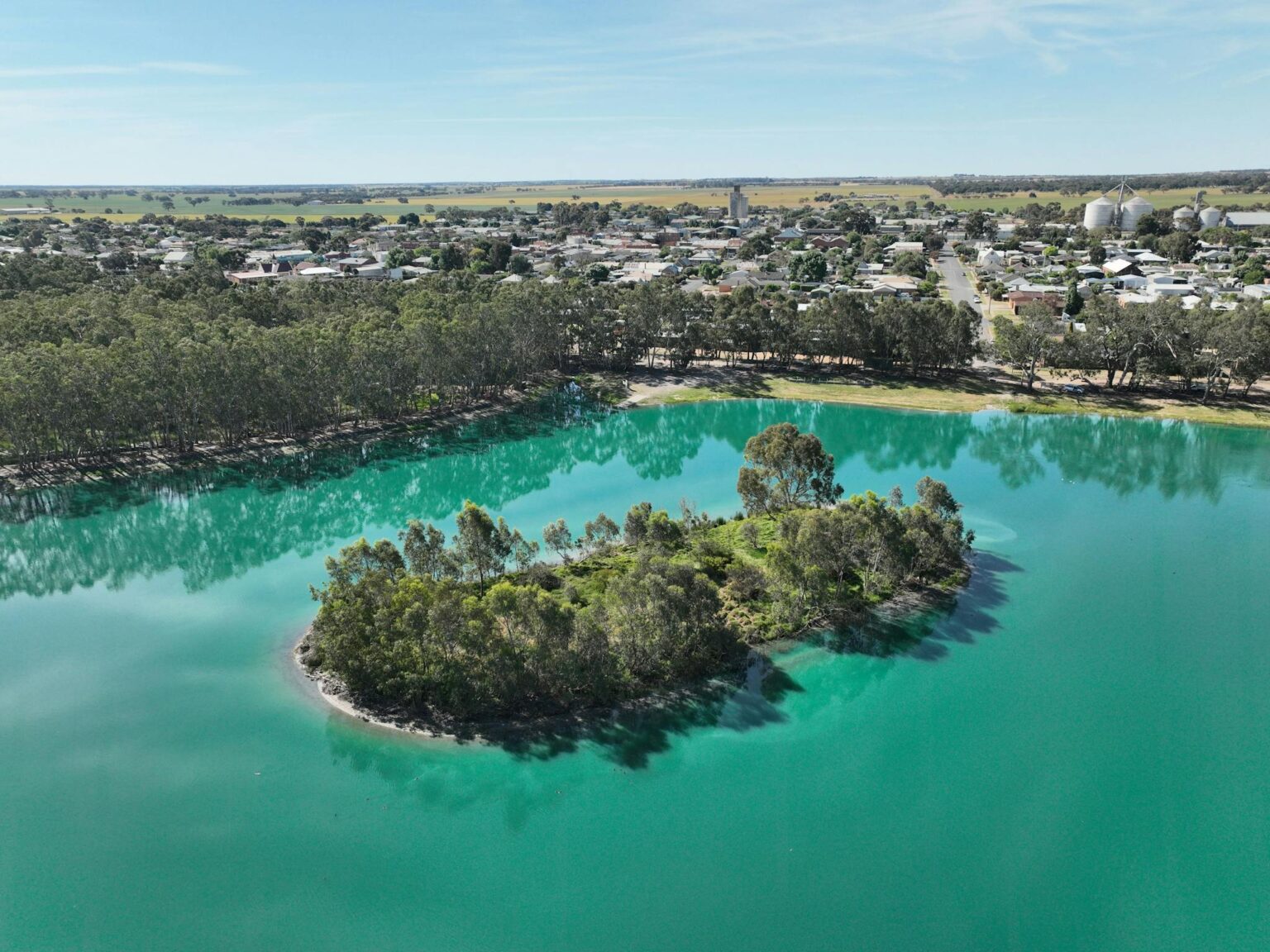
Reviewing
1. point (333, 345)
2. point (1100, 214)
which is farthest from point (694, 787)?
point (1100, 214)

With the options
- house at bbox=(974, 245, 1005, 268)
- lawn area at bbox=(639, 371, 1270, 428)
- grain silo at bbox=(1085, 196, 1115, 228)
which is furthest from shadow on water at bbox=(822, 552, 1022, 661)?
grain silo at bbox=(1085, 196, 1115, 228)

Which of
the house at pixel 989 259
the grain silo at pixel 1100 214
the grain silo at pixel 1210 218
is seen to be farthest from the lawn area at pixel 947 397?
the grain silo at pixel 1210 218

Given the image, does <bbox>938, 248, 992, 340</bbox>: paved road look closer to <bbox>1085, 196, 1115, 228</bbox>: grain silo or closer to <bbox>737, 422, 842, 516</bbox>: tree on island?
<bbox>1085, 196, 1115, 228</bbox>: grain silo

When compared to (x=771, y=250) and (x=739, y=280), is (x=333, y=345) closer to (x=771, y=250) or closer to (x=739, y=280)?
(x=739, y=280)

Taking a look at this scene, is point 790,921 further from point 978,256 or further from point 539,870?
point 978,256

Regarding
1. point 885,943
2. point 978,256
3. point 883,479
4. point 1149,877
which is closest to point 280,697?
point 885,943

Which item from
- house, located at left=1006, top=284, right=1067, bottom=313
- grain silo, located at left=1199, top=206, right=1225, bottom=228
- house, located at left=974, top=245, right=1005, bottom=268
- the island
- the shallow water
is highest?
grain silo, located at left=1199, top=206, right=1225, bottom=228
